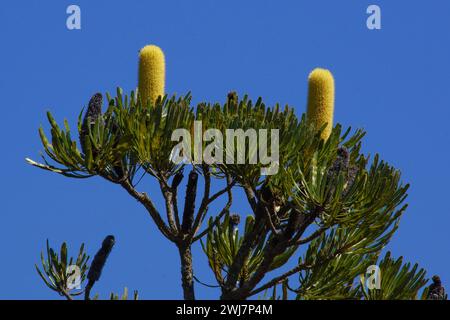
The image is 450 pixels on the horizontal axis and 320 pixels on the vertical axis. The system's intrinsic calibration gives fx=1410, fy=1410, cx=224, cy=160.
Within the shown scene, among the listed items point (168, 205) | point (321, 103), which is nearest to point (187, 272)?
point (168, 205)

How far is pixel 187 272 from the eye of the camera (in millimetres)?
10422

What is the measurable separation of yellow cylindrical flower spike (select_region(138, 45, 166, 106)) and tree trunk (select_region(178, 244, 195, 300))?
1134mm

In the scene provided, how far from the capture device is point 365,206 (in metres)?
9.76

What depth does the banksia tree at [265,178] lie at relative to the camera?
9750mm

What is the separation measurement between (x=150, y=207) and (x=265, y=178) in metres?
0.96

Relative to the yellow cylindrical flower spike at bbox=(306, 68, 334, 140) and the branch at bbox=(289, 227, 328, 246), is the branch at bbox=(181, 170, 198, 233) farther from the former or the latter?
the yellow cylindrical flower spike at bbox=(306, 68, 334, 140)

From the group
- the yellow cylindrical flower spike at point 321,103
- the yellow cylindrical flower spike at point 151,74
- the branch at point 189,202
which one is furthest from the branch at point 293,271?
the yellow cylindrical flower spike at point 151,74

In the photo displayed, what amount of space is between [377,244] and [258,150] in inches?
45.0

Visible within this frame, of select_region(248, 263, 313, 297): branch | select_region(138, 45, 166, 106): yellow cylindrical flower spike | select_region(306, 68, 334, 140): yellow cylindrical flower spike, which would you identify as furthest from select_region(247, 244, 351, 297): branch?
select_region(138, 45, 166, 106): yellow cylindrical flower spike

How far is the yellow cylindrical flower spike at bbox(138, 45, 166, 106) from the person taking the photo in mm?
10320

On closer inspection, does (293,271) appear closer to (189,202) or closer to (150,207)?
(189,202)

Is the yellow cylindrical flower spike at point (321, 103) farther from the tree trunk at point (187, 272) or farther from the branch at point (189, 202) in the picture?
the tree trunk at point (187, 272)
